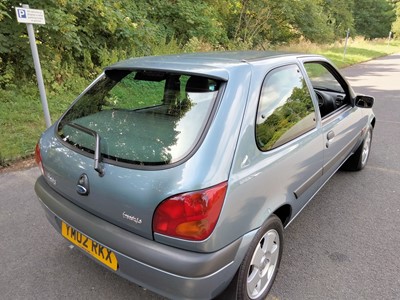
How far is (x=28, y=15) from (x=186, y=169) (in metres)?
3.50

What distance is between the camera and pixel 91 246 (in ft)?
6.57

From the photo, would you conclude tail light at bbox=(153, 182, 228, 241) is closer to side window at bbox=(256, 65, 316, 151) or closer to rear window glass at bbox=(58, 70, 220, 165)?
rear window glass at bbox=(58, 70, 220, 165)

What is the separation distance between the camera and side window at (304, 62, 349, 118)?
10.5 ft

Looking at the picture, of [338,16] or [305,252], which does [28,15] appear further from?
[338,16]

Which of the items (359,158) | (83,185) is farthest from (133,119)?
(359,158)

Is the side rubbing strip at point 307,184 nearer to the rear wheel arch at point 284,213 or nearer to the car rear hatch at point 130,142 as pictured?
the rear wheel arch at point 284,213

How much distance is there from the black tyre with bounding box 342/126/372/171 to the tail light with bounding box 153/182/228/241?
312cm

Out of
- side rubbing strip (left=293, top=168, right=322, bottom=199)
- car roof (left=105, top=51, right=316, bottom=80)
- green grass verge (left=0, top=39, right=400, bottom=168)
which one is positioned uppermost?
car roof (left=105, top=51, right=316, bottom=80)

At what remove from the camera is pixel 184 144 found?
178cm

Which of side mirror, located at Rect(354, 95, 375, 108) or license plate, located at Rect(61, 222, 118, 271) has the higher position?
side mirror, located at Rect(354, 95, 375, 108)

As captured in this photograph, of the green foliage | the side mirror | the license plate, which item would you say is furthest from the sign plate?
the green foliage

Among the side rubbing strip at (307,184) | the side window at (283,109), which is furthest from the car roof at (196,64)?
the side rubbing strip at (307,184)

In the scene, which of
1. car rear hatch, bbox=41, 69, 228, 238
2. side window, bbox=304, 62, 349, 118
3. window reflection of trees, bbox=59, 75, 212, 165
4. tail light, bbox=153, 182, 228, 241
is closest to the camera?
tail light, bbox=153, 182, 228, 241

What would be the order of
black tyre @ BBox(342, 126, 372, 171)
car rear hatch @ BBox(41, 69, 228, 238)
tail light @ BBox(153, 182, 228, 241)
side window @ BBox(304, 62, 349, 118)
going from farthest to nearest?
black tyre @ BBox(342, 126, 372, 171) → side window @ BBox(304, 62, 349, 118) → car rear hatch @ BBox(41, 69, 228, 238) → tail light @ BBox(153, 182, 228, 241)
